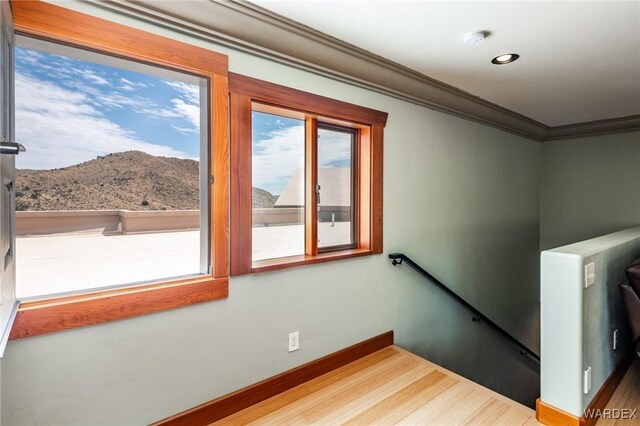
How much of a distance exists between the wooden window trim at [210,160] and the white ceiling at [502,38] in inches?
17.8

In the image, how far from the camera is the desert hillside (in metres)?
1.45

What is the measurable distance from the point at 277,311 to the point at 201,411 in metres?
0.64

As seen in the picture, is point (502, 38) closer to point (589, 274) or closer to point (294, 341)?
point (589, 274)

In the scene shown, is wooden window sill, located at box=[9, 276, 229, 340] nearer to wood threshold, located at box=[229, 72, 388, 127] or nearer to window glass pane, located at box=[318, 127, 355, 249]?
window glass pane, located at box=[318, 127, 355, 249]

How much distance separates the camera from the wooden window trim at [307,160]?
189 centimetres

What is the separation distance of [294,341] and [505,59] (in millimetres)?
2351

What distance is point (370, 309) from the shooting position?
8.50ft

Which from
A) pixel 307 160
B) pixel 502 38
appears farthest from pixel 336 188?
pixel 502 38

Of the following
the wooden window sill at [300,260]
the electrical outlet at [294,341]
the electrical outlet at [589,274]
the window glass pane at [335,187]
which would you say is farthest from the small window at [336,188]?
the electrical outlet at [589,274]

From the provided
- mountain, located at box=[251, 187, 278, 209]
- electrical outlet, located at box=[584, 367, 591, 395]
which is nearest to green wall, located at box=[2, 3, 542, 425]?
mountain, located at box=[251, 187, 278, 209]

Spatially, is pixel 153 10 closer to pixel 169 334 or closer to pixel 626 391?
pixel 169 334

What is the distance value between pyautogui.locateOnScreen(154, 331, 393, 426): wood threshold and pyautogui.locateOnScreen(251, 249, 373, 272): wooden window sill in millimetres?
655

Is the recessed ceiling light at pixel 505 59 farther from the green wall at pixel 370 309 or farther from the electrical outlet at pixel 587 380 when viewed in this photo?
the electrical outlet at pixel 587 380

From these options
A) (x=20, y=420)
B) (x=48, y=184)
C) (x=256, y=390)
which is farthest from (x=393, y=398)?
(x=48, y=184)
